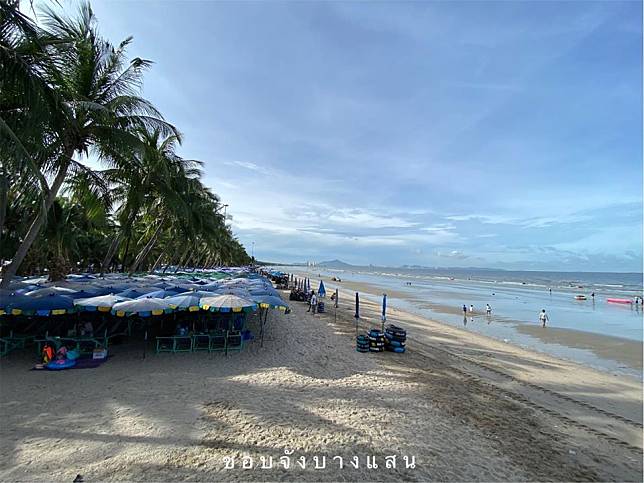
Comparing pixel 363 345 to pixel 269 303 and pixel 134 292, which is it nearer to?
pixel 269 303

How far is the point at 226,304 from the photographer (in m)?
9.05

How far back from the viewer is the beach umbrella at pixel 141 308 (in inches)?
330

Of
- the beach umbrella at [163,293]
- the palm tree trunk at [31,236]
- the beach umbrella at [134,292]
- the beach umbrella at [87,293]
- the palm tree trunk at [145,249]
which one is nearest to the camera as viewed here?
the palm tree trunk at [31,236]

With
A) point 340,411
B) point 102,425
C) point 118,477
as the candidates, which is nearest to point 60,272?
point 102,425

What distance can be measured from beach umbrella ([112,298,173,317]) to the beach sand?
1306 millimetres

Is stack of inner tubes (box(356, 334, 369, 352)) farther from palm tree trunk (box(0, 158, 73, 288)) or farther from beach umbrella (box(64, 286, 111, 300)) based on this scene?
palm tree trunk (box(0, 158, 73, 288))

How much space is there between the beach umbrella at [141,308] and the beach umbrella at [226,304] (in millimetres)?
915

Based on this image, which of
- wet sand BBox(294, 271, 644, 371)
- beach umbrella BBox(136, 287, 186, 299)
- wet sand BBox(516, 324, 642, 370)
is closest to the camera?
beach umbrella BBox(136, 287, 186, 299)

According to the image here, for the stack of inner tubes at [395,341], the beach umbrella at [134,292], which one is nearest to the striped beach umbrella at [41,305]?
the beach umbrella at [134,292]

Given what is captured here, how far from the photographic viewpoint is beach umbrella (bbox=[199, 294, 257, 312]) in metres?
8.94

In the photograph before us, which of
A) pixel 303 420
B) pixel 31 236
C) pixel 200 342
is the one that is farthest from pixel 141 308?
pixel 303 420

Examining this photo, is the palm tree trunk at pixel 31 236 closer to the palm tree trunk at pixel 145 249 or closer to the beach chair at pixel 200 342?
the beach chair at pixel 200 342

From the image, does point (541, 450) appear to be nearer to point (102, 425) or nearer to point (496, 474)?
point (496, 474)

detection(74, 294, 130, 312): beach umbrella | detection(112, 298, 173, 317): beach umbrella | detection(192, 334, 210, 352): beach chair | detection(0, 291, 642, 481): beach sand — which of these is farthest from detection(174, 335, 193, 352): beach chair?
detection(74, 294, 130, 312): beach umbrella
